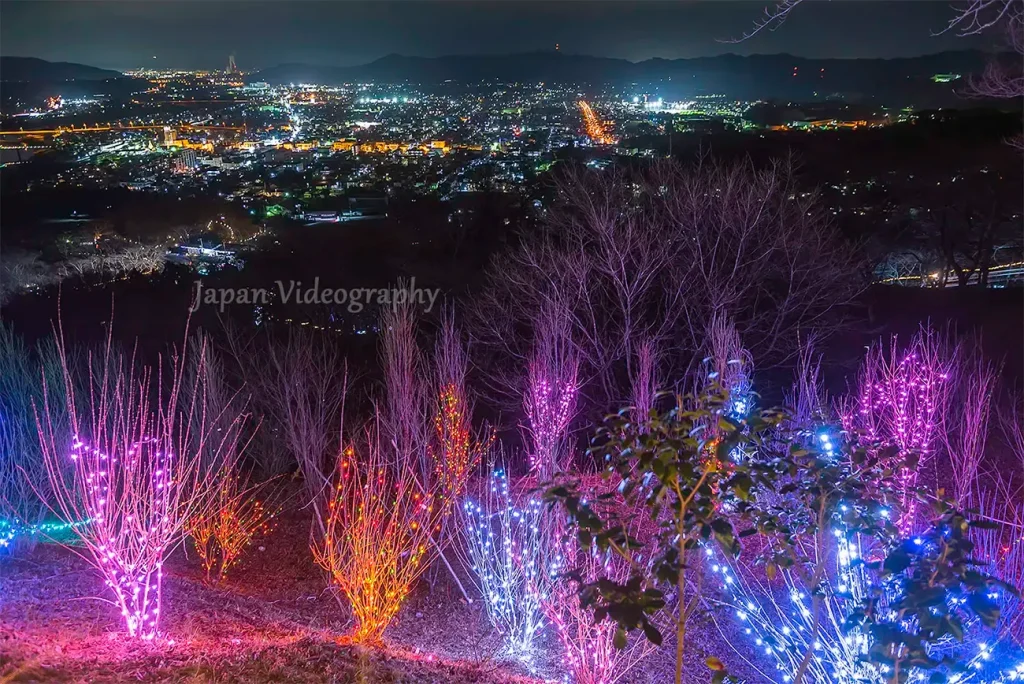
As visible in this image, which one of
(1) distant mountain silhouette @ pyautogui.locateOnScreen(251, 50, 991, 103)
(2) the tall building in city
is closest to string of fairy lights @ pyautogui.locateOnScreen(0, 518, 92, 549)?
(1) distant mountain silhouette @ pyautogui.locateOnScreen(251, 50, 991, 103)

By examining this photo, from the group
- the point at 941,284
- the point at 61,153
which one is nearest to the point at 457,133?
the point at 61,153

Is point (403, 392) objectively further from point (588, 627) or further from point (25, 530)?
point (25, 530)

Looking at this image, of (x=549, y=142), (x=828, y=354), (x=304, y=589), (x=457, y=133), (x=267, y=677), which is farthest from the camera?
(x=457, y=133)

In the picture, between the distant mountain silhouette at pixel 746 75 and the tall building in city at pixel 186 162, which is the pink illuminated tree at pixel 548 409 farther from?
the tall building in city at pixel 186 162

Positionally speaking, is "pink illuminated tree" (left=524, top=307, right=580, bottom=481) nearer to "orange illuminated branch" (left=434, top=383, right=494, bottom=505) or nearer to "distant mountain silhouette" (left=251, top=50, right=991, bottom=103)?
"orange illuminated branch" (left=434, top=383, right=494, bottom=505)

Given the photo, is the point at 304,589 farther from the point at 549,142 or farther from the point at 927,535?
the point at 549,142
